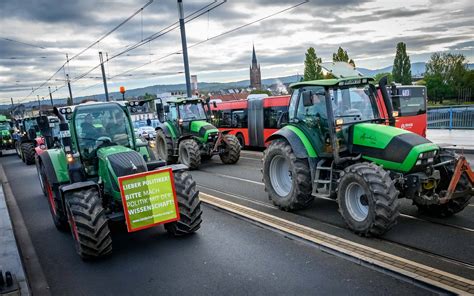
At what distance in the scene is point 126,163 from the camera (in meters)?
6.37

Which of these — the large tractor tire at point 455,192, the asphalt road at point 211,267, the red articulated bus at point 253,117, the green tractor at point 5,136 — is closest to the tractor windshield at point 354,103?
the large tractor tire at point 455,192

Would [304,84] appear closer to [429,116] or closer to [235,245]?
[235,245]

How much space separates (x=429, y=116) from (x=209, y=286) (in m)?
21.1

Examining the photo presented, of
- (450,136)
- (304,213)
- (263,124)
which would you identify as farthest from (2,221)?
(450,136)

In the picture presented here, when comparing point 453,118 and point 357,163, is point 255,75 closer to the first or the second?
point 453,118

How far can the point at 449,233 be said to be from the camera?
6195 millimetres

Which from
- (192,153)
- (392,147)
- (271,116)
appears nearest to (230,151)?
(192,153)

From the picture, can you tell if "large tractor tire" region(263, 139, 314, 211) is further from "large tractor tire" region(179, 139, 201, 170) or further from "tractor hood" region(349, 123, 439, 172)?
"large tractor tire" region(179, 139, 201, 170)

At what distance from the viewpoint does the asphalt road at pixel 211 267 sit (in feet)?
16.0

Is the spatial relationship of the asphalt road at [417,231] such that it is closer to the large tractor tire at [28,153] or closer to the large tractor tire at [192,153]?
the large tractor tire at [192,153]

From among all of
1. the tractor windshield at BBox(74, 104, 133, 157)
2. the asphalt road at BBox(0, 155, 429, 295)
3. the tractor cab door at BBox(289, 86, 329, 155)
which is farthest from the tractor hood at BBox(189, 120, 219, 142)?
the asphalt road at BBox(0, 155, 429, 295)

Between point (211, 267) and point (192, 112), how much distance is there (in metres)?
10.3

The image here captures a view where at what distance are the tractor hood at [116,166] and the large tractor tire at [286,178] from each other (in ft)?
9.81

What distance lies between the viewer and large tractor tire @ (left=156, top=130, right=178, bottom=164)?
15359mm
